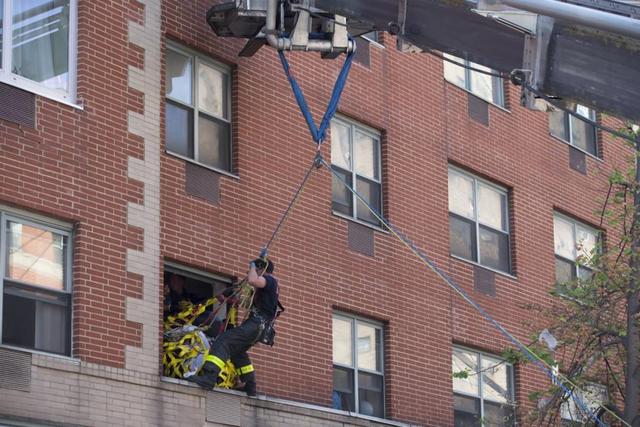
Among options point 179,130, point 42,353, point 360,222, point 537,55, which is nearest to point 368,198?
point 360,222

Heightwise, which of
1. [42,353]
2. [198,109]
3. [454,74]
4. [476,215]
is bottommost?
[42,353]

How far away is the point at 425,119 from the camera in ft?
77.9

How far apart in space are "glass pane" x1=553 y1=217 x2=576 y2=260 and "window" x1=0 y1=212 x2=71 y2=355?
1217 cm

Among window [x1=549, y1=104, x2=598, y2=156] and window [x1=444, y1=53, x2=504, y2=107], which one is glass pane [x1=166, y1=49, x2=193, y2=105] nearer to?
window [x1=444, y1=53, x2=504, y2=107]

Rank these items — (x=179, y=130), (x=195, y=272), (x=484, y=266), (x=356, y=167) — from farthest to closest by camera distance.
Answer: (x=484, y=266) < (x=356, y=167) < (x=179, y=130) < (x=195, y=272)

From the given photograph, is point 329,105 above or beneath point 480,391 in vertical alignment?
above

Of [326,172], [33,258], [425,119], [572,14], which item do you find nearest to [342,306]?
[326,172]

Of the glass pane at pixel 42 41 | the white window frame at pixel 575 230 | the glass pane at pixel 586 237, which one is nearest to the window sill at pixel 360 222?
the glass pane at pixel 42 41

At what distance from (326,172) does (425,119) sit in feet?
9.94

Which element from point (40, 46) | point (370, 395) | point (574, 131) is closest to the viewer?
point (40, 46)

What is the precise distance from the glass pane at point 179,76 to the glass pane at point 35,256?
315 centimetres

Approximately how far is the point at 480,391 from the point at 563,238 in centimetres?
440

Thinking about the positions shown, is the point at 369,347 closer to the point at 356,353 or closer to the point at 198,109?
the point at 356,353

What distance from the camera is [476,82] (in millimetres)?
25531
